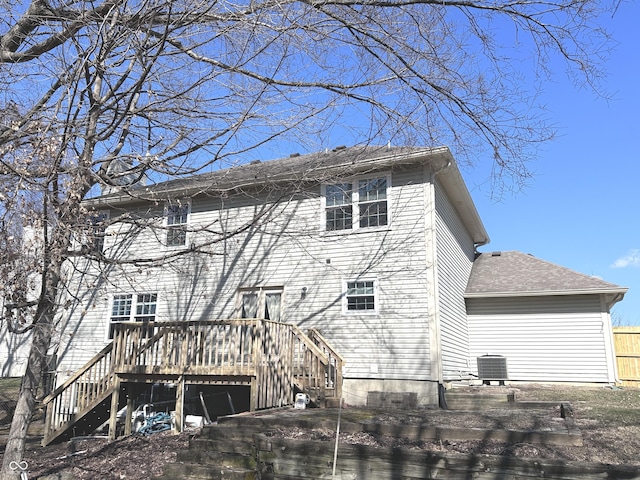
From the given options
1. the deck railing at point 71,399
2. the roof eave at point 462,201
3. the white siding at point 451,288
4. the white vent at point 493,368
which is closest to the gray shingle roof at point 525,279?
the white siding at point 451,288

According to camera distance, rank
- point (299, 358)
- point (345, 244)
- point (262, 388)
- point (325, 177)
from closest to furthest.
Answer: point (325, 177) < point (262, 388) < point (299, 358) < point (345, 244)

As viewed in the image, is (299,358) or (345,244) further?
(345,244)

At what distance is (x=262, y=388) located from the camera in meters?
9.16

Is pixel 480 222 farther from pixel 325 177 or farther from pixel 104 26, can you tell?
pixel 104 26

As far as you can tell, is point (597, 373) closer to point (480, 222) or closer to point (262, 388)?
point (480, 222)

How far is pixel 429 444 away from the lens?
18.8 feet

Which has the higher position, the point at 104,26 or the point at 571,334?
the point at 104,26

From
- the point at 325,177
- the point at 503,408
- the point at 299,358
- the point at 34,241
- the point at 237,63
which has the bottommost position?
the point at 503,408

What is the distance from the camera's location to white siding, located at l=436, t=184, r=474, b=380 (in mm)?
11836

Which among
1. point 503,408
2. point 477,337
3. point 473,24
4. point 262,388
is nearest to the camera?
point 473,24

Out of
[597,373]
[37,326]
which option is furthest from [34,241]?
[597,373]

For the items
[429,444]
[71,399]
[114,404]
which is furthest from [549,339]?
[71,399]

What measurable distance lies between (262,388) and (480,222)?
10162mm

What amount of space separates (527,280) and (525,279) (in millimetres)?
127
